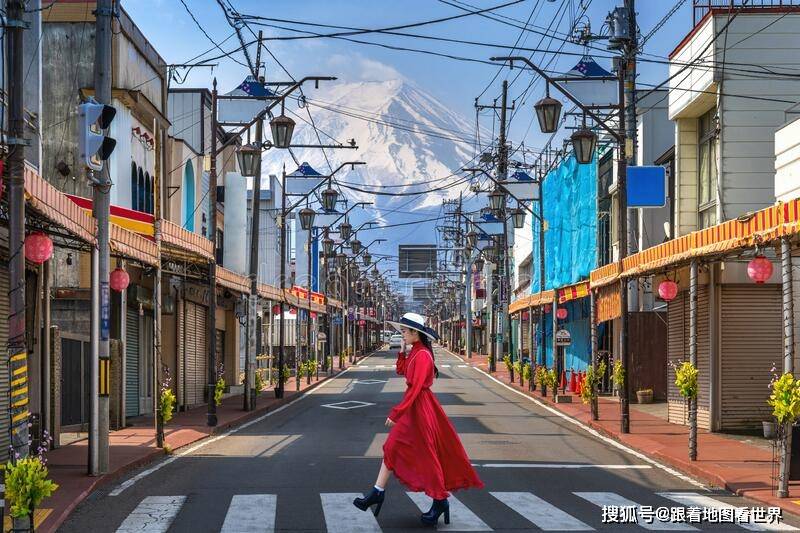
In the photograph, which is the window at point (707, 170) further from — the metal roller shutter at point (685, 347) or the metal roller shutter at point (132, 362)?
the metal roller shutter at point (132, 362)

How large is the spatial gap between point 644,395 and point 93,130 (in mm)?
22579

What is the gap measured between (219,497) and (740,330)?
13.2 m

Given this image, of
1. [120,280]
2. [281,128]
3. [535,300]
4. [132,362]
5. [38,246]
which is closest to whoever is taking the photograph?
[38,246]

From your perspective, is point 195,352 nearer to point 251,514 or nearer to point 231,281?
point 231,281

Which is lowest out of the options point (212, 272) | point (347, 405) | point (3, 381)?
point (347, 405)

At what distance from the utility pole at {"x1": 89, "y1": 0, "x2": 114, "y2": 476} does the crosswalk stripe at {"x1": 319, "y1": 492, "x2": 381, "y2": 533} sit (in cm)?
367

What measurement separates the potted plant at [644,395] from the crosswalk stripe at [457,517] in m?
20.5

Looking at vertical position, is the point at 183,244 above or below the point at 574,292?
above

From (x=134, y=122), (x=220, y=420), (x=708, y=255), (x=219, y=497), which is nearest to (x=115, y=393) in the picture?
(x=220, y=420)

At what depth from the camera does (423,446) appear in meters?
10.9

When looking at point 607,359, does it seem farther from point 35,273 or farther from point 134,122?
point 35,273

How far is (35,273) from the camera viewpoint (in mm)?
18906

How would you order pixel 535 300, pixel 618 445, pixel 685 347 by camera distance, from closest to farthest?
1. pixel 618 445
2. pixel 685 347
3. pixel 535 300

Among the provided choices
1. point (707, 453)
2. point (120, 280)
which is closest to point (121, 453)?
point (120, 280)
